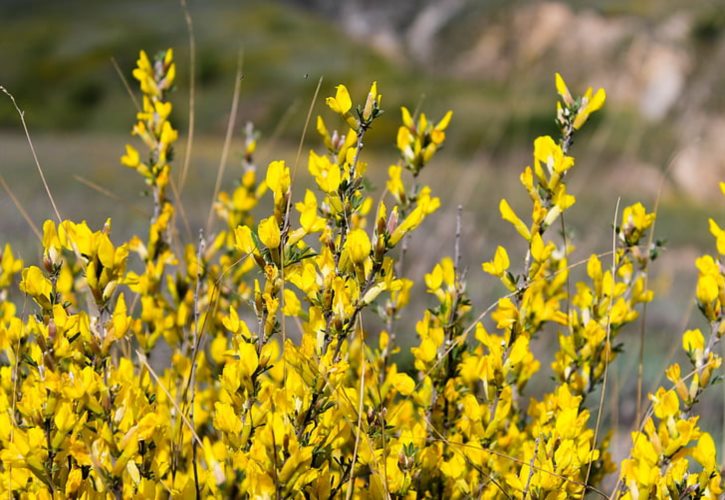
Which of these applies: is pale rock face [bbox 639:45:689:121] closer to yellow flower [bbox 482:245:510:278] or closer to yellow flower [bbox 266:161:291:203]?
yellow flower [bbox 482:245:510:278]

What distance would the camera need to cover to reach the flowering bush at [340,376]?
104 cm

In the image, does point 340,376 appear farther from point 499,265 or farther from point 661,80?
point 661,80

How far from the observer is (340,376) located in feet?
3.54

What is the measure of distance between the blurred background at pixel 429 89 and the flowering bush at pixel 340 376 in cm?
376

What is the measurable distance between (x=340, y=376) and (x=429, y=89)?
419 inches

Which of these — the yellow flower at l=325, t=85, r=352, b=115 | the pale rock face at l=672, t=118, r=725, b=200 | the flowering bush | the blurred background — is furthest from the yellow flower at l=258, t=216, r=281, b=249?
the pale rock face at l=672, t=118, r=725, b=200

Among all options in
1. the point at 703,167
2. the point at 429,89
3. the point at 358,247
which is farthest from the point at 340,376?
the point at 703,167

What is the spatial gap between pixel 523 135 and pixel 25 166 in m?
8.91

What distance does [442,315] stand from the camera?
146cm

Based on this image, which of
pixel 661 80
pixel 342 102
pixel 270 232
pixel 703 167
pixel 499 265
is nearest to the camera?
pixel 270 232

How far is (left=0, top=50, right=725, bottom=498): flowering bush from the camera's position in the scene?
104cm

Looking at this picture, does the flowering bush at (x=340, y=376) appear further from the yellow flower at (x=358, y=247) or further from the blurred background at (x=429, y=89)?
the blurred background at (x=429, y=89)

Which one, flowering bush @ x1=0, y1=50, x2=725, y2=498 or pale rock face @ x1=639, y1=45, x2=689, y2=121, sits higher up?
pale rock face @ x1=639, y1=45, x2=689, y2=121

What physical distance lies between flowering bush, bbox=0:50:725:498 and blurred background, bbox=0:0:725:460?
3.76 m
